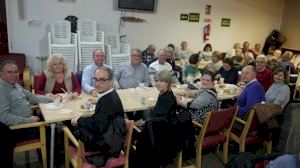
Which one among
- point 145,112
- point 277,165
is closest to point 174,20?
point 145,112

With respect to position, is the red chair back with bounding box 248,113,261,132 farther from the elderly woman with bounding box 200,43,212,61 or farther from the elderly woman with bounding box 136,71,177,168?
the elderly woman with bounding box 200,43,212,61

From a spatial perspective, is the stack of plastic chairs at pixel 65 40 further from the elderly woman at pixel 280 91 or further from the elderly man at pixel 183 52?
the elderly woman at pixel 280 91

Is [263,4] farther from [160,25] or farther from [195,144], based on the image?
[195,144]

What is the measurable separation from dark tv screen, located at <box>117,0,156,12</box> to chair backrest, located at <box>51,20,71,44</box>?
4.62ft

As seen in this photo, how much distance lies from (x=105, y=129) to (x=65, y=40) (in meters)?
3.45

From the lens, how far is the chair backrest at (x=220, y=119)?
106 inches

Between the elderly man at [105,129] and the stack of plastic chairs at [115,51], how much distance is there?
3.48 meters

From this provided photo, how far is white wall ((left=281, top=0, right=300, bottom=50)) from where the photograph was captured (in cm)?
891

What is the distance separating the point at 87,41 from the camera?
541 cm

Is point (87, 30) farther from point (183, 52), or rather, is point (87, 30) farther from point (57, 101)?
point (57, 101)

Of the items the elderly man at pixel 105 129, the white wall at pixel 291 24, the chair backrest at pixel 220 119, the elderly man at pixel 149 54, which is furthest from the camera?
the white wall at pixel 291 24

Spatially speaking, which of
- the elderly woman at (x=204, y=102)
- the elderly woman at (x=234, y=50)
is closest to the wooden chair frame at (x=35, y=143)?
the elderly woman at (x=204, y=102)

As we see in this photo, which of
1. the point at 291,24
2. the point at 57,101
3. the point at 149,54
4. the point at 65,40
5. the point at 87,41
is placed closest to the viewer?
the point at 57,101

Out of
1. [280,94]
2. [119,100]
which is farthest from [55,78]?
[280,94]
